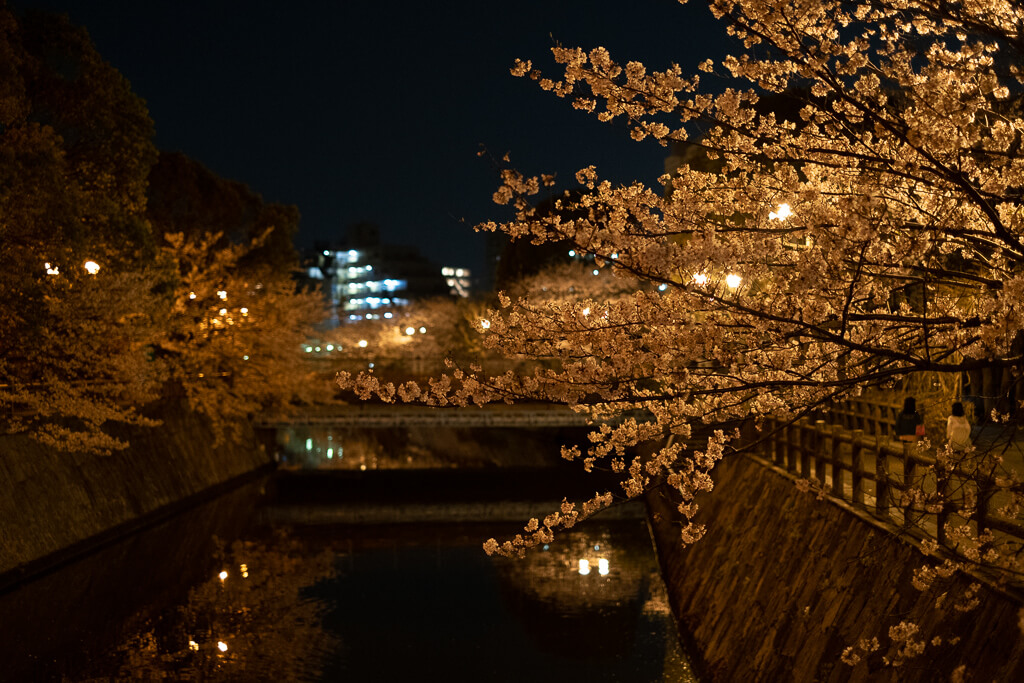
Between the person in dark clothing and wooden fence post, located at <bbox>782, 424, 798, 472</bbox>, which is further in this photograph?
the person in dark clothing

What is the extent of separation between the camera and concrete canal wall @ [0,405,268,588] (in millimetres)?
17184

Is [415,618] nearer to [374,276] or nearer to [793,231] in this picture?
[793,231]

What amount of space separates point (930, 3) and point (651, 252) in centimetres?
221

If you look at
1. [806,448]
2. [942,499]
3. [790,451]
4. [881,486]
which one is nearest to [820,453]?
[806,448]

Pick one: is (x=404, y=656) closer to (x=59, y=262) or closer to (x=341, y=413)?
(x=59, y=262)

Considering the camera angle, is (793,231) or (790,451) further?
(790,451)

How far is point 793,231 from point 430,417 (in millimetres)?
24185

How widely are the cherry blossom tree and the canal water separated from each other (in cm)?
681

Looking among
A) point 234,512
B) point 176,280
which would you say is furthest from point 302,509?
point 176,280

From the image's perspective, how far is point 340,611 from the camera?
1652 cm

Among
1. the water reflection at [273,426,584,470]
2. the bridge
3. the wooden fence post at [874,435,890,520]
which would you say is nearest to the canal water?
the wooden fence post at [874,435,890,520]

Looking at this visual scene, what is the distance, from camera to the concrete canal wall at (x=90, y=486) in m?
17.2

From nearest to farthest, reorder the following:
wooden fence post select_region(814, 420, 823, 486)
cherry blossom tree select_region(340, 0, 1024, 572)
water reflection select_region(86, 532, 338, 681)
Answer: cherry blossom tree select_region(340, 0, 1024, 572) → wooden fence post select_region(814, 420, 823, 486) → water reflection select_region(86, 532, 338, 681)

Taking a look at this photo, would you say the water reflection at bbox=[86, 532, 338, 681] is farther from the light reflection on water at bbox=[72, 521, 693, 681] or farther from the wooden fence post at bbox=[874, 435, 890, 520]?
the wooden fence post at bbox=[874, 435, 890, 520]
